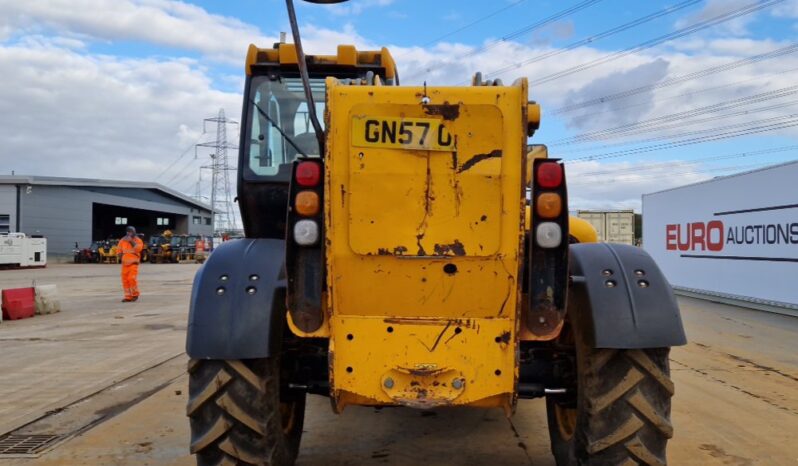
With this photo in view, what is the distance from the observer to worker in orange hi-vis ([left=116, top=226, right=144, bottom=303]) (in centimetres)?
1570

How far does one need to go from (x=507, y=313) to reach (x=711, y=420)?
3458 mm

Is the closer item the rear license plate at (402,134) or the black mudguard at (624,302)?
the rear license plate at (402,134)

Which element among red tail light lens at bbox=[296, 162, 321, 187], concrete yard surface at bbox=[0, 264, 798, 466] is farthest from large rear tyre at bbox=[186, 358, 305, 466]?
concrete yard surface at bbox=[0, 264, 798, 466]

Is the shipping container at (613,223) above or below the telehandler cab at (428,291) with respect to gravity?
above

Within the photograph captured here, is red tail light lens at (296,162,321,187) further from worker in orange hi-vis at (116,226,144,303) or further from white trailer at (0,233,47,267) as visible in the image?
white trailer at (0,233,47,267)

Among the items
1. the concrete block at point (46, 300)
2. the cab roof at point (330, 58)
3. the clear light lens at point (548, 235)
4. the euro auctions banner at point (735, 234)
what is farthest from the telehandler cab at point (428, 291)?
the concrete block at point (46, 300)

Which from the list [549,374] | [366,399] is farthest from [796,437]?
[366,399]

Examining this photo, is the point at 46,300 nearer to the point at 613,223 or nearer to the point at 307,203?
the point at 307,203

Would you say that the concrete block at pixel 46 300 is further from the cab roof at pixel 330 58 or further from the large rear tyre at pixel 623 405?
the large rear tyre at pixel 623 405

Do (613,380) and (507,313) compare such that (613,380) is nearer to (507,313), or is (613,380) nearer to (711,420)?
(507,313)

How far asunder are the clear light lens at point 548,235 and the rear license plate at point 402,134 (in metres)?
0.56

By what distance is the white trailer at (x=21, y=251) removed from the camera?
112ft

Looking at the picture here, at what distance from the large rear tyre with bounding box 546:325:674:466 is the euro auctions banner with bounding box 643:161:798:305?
1105 centimetres

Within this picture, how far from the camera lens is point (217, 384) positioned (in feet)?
10.6
